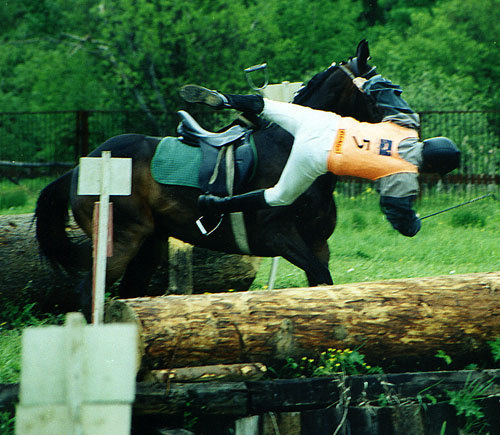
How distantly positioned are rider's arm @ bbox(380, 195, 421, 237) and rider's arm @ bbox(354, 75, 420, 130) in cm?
50

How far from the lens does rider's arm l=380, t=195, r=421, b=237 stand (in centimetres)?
509

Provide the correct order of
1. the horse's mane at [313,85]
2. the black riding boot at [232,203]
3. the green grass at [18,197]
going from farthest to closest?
1. the green grass at [18,197]
2. the horse's mane at [313,85]
3. the black riding boot at [232,203]

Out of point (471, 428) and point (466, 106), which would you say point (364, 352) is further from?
point (466, 106)

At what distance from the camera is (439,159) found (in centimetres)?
507

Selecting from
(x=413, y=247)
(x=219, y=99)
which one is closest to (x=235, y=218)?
(x=219, y=99)

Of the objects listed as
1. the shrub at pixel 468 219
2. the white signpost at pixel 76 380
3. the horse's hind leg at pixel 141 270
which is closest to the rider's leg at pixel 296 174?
the horse's hind leg at pixel 141 270

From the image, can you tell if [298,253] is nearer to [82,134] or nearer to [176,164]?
[176,164]

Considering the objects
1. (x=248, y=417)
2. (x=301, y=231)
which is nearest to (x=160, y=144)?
(x=301, y=231)

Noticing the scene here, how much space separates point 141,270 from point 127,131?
1079cm

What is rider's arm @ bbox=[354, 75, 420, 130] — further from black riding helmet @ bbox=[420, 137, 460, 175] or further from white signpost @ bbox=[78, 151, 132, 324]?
white signpost @ bbox=[78, 151, 132, 324]

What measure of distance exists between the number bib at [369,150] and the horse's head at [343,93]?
63 centimetres

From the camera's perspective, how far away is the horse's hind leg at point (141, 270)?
20.7ft

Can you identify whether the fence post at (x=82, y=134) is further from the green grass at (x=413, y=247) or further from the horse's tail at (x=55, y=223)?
the horse's tail at (x=55, y=223)

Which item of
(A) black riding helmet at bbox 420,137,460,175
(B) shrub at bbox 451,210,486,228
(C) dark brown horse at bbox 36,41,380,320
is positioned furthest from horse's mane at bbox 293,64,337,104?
(B) shrub at bbox 451,210,486,228
